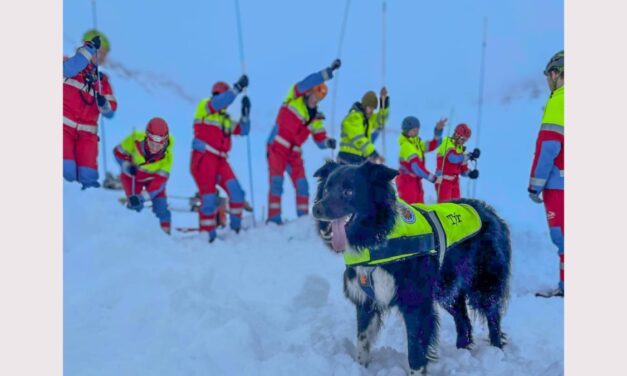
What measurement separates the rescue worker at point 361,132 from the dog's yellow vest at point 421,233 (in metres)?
1.53

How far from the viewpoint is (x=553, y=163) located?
2805 mm

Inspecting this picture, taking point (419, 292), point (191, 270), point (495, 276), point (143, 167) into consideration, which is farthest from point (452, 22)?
point (143, 167)

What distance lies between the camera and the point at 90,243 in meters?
2.84

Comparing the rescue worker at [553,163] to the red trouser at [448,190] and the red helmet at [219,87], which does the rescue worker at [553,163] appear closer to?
the red trouser at [448,190]

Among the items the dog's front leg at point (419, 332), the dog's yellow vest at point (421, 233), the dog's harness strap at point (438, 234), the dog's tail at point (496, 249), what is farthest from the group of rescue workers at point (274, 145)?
the dog's front leg at point (419, 332)

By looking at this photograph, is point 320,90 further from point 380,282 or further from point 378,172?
point 380,282

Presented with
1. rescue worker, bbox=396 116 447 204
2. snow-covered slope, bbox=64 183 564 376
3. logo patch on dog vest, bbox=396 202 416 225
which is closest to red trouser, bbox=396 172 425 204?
rescue worker, bbox=396 116 447 204

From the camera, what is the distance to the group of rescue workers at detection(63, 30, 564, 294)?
284cm

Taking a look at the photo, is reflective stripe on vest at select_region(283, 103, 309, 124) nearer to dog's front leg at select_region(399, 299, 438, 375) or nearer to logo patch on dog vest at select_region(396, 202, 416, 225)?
logo patch on dog vest at select_region(396, 202, 416, 225)

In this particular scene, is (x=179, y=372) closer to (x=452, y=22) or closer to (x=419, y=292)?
(x=419, y=292)

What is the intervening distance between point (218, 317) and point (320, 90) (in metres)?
3.49

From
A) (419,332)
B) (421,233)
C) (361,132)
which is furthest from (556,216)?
(361,132)

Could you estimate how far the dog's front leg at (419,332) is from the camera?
7.59ft

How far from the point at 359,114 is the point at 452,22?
3.93 ft
